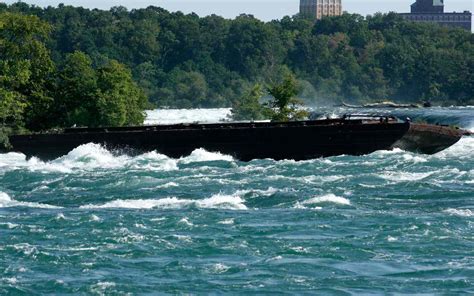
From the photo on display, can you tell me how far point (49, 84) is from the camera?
82625 mm

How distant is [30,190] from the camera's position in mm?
56469

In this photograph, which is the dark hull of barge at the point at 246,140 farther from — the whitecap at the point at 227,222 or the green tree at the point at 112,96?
the whitecap at the point at 227,222

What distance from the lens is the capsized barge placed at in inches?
2692

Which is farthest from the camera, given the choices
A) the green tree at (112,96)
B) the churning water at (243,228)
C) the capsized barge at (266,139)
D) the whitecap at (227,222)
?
the green tree at (112,96)

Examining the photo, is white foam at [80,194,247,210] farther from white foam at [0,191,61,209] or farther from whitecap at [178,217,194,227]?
whitecap at [178,217,194,227]

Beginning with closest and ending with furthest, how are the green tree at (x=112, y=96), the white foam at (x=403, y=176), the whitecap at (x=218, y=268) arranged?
1. the whitecap at (x=218, y=268)
2. the white foam at (x=403, y=176)
3. the green tree at (x=112, y=96)

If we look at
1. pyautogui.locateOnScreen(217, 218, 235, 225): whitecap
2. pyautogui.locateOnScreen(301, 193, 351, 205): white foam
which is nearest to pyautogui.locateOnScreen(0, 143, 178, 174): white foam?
pyautogui.locateOnScreen(301, 193, 351, 205): white foam

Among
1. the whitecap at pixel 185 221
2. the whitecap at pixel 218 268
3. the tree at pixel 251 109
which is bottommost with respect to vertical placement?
the tree at pixel 251 109

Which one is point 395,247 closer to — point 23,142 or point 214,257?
point 214,257

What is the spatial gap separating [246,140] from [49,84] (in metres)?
17.7

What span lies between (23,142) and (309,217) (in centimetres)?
2954

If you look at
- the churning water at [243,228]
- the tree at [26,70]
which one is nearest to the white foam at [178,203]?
the churning water at [243,228]

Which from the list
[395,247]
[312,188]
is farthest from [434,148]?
[395,247]

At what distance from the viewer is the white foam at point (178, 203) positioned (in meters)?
48.5
